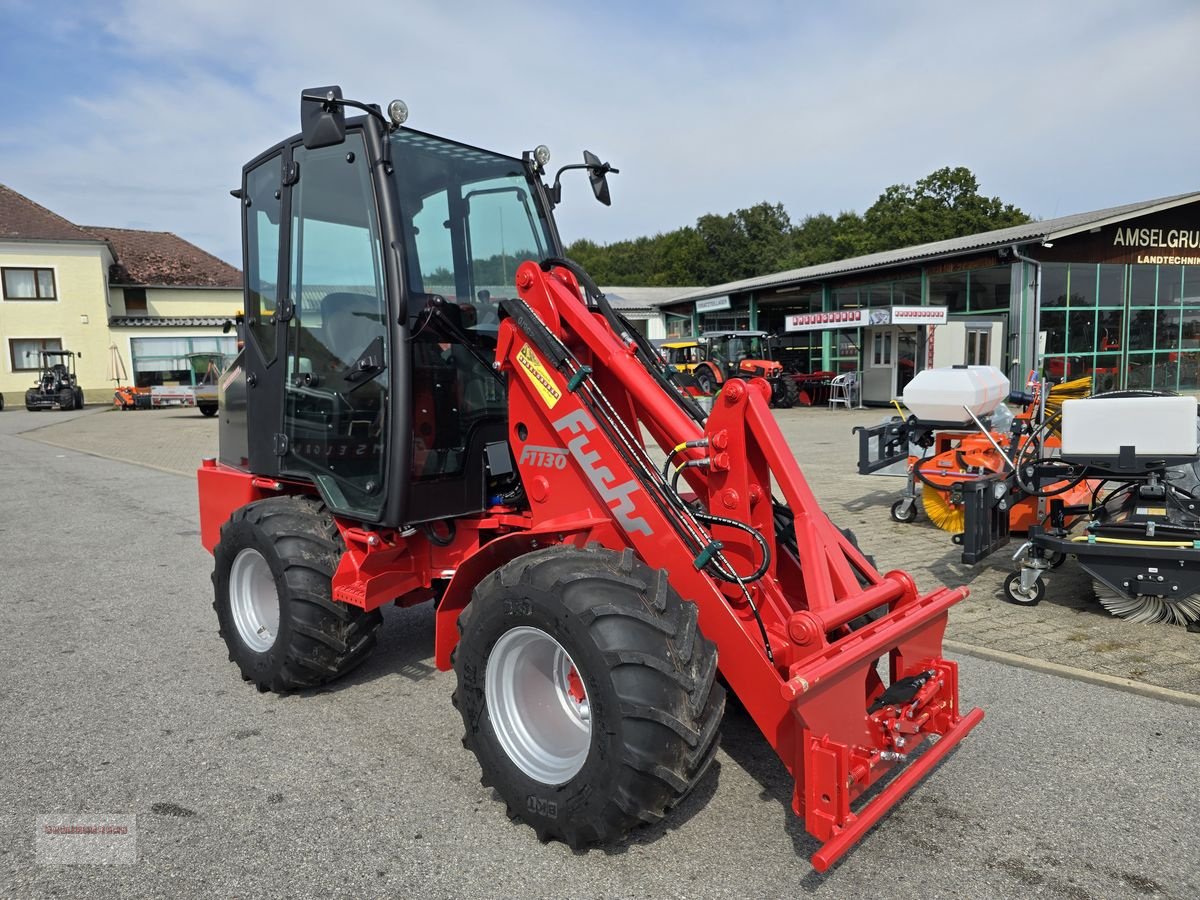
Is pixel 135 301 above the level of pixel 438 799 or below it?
above

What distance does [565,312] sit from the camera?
3424mm

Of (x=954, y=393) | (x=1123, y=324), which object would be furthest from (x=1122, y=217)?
(x=954, y=393)

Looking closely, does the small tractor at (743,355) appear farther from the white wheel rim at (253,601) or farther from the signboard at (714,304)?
the white wheel rim at (253,601)

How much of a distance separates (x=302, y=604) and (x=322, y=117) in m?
2.11

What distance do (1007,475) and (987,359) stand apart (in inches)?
683

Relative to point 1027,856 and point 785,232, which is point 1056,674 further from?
point 785,232

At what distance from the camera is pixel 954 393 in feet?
22.8

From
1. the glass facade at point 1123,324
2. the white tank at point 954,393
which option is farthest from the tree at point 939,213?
the white tank at point 954,393

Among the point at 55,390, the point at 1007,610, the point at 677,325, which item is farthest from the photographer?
the point at 677,325

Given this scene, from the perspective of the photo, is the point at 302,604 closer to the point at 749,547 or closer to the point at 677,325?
the point at 749,547

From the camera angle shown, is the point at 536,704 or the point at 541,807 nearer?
the point at 541,807

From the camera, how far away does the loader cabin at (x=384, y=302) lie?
3654 mm

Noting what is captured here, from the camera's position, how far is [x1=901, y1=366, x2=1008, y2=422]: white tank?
695 centimetres

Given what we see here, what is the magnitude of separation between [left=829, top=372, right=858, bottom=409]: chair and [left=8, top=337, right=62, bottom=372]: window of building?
106 feet
